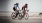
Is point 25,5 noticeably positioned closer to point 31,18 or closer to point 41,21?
point 31,18

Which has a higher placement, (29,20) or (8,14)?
(8,14)

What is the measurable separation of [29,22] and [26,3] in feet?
1.10

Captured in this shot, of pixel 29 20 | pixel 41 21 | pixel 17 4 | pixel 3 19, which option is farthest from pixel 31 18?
pixel 3 19

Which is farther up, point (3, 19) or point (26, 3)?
point (26, 3)

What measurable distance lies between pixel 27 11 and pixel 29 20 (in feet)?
0.53

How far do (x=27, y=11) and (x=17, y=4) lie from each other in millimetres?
215

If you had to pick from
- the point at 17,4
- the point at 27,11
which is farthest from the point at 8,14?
the point at 27,11

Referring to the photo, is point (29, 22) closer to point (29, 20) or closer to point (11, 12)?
point (29, 20)

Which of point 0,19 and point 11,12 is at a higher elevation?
point 11,12

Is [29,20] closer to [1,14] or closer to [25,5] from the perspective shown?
[25,5]

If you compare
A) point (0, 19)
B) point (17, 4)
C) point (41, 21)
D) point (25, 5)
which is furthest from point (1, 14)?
point (41, 21)

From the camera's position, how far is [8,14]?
1.18 meters

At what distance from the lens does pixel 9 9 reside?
3.92ft

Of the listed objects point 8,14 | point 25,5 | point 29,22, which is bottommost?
point 29,22
